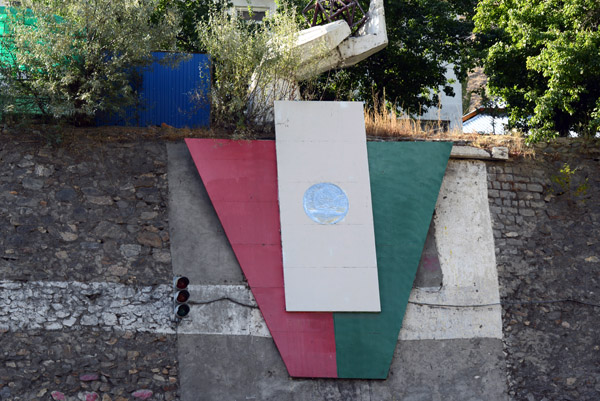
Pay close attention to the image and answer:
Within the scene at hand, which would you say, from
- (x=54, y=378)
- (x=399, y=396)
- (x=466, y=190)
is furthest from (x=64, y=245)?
(x=466, y=190)

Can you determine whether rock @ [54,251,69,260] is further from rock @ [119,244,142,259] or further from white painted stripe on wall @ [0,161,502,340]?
rock @ [119,244,142,259]

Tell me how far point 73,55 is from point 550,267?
761 cm

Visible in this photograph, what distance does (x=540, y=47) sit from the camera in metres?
13.5

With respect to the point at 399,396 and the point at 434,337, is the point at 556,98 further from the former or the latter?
the point at 399,396

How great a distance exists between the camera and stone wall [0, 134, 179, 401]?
9.94m

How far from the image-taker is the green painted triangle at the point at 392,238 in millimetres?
10492

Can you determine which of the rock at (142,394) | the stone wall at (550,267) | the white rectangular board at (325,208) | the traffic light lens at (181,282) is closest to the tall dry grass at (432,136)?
the stone wall at (550,267)

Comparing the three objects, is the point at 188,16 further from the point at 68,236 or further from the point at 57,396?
the point at 57,396

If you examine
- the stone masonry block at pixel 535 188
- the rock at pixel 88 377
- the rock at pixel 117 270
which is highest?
the stone masonry block at pixel 535 188

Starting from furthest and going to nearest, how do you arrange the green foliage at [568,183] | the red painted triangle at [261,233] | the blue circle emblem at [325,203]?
the green foliage at [568,183]
the blue circle emblem at [325,203]
the red painted triangle at [261,233]

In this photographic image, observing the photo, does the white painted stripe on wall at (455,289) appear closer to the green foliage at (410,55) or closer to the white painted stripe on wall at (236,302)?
the white painted stripe on wall at (236,302)

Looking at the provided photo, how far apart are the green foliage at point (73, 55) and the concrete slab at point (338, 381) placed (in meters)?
3.73

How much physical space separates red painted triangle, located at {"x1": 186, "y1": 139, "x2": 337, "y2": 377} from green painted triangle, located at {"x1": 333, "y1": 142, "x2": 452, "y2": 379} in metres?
0.32

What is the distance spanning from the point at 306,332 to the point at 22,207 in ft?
13.8
